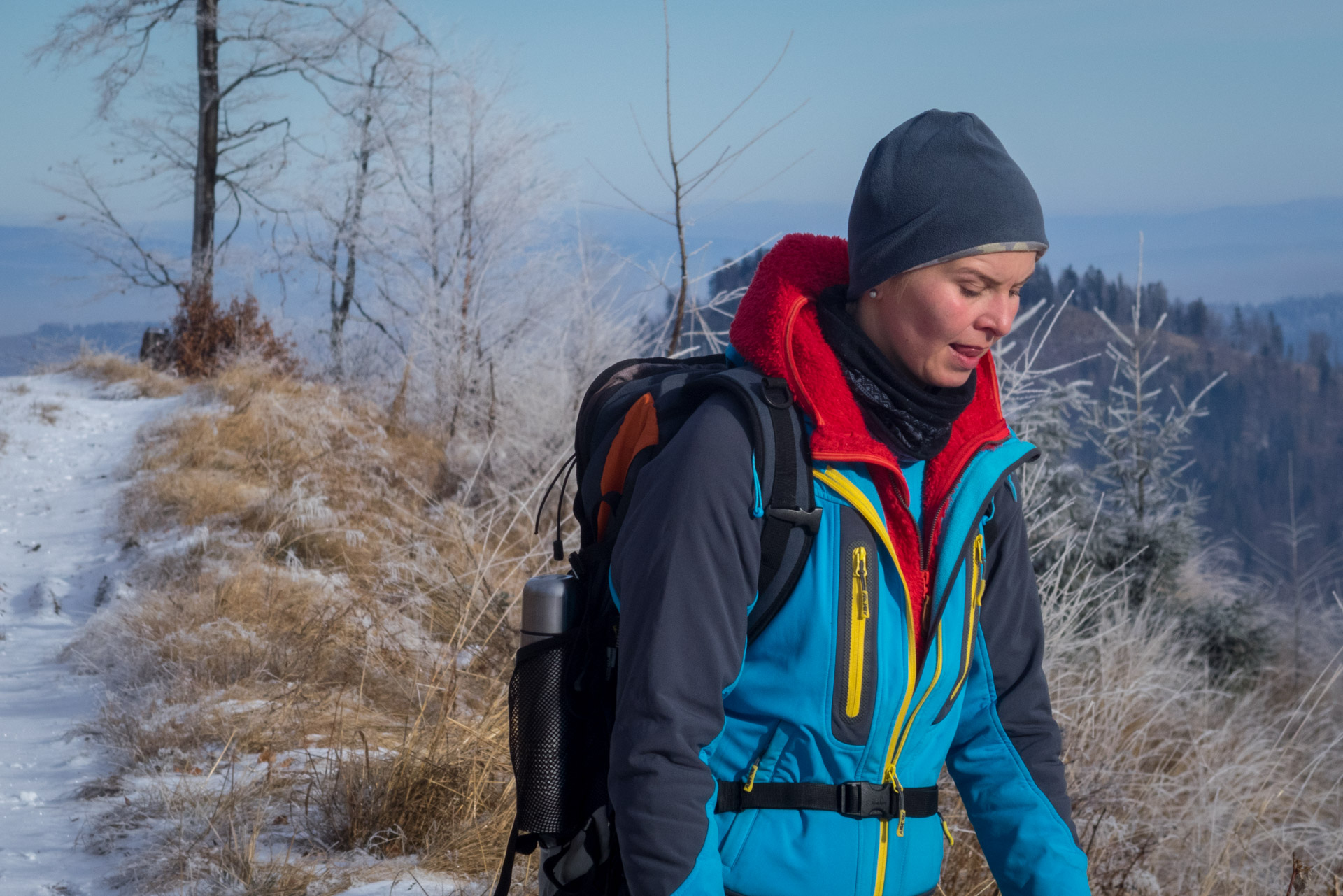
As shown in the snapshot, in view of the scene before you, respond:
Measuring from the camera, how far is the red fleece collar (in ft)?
4.19

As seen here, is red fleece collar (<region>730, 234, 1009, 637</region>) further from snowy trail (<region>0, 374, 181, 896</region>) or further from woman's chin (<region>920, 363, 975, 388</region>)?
snowy trail (<region>0, 374, 181, 896</region>)

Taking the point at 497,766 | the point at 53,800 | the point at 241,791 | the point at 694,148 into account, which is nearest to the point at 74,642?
the point at 53,800

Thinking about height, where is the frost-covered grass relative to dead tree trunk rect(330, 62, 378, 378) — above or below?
below

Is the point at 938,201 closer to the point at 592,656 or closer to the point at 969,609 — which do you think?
the point at 969,609

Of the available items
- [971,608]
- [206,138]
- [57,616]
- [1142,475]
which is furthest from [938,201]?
[206,138]

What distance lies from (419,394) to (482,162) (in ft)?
7.65

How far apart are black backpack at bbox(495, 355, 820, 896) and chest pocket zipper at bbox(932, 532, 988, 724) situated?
316 millimetres

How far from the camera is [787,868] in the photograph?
1.23 meters

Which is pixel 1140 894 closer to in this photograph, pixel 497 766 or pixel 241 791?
pixel 497 766

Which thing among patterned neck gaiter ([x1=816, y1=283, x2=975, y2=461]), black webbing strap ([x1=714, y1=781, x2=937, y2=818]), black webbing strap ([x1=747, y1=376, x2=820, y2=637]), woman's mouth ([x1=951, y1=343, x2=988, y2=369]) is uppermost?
woman's mouth ([x1=951, y1=343, x2=988, y2=369])

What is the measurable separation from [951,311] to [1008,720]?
2.09 feet

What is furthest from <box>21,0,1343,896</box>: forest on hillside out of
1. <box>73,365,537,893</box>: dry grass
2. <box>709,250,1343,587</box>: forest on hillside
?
<box>709,250,1343,587</box>: forest on hillside

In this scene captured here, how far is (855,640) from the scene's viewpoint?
1.23 metres

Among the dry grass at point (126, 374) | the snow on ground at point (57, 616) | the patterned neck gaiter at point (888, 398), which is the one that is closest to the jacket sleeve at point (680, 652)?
the patterned neck gaiter at point (888, 398)
